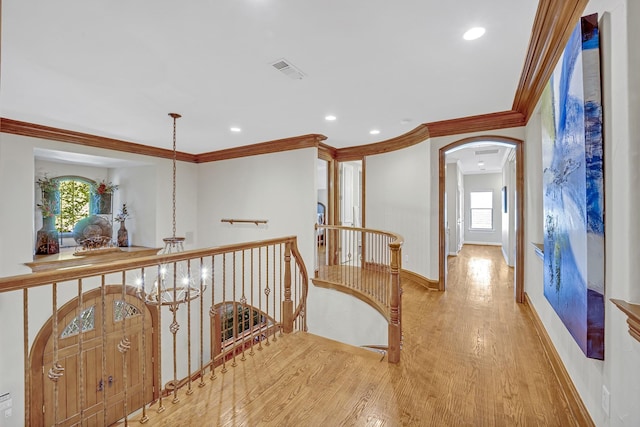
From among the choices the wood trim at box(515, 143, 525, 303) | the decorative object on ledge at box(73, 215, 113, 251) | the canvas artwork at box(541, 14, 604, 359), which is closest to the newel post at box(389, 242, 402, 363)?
the canvas artwork at box(541, 14, 604, 359)

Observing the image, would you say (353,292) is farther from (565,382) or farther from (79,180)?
(79,180)

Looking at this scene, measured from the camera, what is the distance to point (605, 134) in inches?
55.5

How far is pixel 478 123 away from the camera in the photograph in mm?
4039

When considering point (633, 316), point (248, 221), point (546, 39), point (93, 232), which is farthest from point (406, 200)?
point (93, 232)

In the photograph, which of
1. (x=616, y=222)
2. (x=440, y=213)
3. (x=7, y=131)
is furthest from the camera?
(x=440, y=213)

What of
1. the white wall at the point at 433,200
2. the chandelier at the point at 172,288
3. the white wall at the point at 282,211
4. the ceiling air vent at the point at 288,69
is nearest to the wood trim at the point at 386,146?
the white wall at the point at 433,200

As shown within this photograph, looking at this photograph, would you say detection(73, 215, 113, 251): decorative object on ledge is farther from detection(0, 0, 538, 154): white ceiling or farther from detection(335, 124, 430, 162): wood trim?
detection(335, 124, 430, 162): wood trim

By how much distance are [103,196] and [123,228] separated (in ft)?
2.56

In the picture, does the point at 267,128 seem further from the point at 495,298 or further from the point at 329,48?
the point at 495,298

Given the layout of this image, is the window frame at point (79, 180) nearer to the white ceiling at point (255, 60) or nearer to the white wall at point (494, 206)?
the white ceiling at point (255, 60)

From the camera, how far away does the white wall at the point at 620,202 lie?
118 cm

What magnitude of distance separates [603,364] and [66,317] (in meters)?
6.12

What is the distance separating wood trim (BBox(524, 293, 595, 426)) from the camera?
1.73 metres

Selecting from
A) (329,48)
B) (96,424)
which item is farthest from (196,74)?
(96,424)
